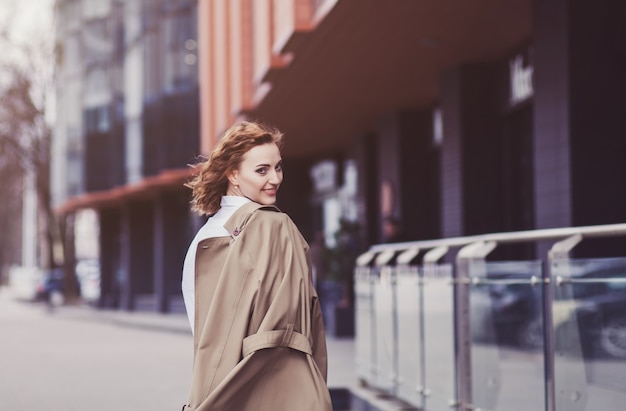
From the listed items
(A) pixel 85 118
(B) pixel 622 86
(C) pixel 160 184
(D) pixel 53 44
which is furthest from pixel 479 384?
(D) pixel 53 44

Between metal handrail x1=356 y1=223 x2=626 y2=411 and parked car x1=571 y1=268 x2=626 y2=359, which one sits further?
metal handrail x1=356 y1=223 x2=626 y2=411

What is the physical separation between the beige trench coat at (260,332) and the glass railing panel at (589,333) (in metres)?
2.16

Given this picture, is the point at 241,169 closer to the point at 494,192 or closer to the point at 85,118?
the point at 494,192

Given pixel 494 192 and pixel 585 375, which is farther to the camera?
pixel 494 192

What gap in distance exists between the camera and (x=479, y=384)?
692cm

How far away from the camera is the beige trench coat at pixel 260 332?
3150mm

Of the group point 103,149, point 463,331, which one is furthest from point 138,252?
point 463,331

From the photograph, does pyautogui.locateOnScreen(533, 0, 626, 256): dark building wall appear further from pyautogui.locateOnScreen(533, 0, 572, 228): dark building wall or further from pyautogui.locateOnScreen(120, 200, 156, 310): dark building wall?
pyautogui.locateOnScreen(120, 200, 156, 310): dark building wall

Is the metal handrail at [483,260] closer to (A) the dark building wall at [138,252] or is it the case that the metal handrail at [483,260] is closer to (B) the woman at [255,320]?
(B) the woman at [255,320]

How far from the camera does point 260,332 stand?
315 centimetres

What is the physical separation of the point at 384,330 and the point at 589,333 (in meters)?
4.48

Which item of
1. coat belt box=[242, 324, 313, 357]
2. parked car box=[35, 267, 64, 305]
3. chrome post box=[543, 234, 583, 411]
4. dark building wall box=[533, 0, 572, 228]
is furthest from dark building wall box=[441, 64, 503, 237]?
parked car box=[35, 267, 64, 305]

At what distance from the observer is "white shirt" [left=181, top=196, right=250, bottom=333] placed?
332 cm

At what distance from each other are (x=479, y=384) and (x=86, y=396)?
17.9 feet
